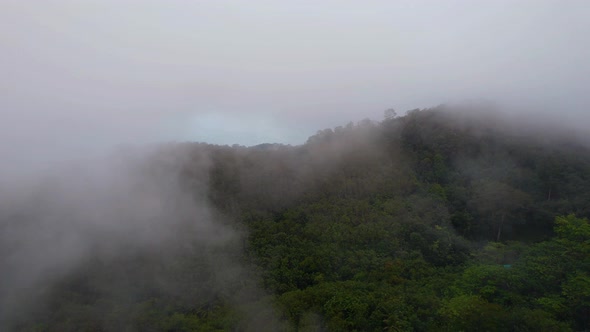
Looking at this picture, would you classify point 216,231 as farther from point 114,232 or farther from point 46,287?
point 46,287

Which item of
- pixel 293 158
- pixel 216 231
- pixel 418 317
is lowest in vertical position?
pixel 418 317

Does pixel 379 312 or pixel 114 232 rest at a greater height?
pixel 114 232

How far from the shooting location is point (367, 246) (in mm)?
15664

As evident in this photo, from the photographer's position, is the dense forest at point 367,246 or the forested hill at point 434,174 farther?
the forested hill at point 434,174

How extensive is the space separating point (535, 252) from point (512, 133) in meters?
13.6

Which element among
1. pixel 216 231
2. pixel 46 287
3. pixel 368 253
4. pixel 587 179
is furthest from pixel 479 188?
pixel 46 287

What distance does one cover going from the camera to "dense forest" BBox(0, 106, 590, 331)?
36.2 feet

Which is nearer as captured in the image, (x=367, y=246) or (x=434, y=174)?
(x=367, y=246)

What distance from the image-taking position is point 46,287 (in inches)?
556

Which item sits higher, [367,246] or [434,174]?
[434,174]

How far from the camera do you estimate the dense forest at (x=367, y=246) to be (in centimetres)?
1102

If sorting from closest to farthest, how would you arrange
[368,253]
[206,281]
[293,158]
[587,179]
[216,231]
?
[206,281] → [368,253] → [216,231] → [587,179] → [293,158]

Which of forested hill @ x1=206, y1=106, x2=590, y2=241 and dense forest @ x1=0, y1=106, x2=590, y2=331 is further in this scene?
forested hill @ x1=206, y1=106, x2=590, y2=241

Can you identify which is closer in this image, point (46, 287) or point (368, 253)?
point (46, 287)
